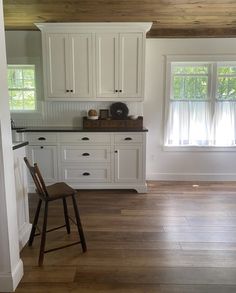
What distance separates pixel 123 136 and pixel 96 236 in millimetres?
1660

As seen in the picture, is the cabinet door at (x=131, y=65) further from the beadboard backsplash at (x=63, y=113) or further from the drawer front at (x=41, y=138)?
the drawer front at (x=41, y=138)

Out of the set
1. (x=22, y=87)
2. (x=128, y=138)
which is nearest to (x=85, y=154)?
(x=128, y=138)

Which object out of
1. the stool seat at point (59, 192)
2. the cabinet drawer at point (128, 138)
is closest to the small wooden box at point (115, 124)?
the cabinet drawer at point (128, 138)

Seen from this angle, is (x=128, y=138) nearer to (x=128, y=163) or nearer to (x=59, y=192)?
(x=128, y=163)

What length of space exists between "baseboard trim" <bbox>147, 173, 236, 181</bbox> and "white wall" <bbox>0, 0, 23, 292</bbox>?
3083 millimetres

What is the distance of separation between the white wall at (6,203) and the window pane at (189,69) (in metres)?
3.25

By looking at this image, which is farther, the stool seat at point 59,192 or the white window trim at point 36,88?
the white window trim at point 36,88

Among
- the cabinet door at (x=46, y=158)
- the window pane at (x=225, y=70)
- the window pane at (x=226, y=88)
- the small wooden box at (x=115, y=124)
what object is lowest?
the cabinet door at (x=46, y=158)

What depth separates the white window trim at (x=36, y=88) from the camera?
4242mm

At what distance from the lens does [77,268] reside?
214cm

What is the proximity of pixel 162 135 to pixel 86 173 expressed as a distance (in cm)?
155

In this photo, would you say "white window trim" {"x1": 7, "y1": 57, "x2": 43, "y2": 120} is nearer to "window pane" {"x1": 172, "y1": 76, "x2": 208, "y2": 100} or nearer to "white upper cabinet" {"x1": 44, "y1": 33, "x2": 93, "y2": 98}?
"white upper cabinet" {"x1": 44, "y1": 33, "x2": 93, "y2": 98}

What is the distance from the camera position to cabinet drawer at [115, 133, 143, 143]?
3854mm

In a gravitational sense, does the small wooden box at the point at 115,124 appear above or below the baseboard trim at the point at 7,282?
above
